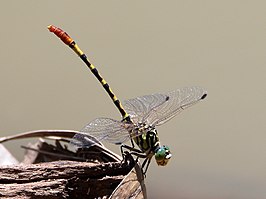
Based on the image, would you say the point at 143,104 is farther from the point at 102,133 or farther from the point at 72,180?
the point at 72,180

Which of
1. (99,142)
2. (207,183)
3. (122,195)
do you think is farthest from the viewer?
(207,183)

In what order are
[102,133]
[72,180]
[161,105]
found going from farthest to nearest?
[161,105] < [102,133] < [72,180]

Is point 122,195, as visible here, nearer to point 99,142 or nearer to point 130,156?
point 130,156

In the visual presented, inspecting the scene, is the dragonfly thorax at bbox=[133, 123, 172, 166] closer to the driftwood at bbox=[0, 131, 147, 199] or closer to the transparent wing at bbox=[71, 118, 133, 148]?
the transparent wing at bbox=[71, 118, 133, 148]

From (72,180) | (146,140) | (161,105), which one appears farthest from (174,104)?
(72,180)

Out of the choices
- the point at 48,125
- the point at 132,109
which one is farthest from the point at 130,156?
the point at 48,125

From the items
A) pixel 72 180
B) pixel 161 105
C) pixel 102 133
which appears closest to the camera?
pixel 72 180
